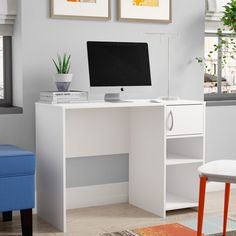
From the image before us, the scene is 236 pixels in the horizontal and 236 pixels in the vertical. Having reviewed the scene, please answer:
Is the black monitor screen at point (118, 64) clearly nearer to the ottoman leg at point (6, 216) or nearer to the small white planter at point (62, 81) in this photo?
the small white planter at point (62, 81)

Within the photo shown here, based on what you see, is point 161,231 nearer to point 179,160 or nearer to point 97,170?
point 179,160

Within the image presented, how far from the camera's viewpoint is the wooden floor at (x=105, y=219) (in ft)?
11.0

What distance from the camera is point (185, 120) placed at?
369 centimetres

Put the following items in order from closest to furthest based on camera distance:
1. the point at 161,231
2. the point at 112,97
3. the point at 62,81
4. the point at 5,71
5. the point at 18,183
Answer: the point at 18,183
the point at 161,231
the point at 62,81
the point at 112,97
the point at 5,71

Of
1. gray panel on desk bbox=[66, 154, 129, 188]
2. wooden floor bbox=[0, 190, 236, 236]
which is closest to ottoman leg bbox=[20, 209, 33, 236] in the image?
wooden floor bbox=[0, 190, 236, 236]

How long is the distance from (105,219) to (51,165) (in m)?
0.52

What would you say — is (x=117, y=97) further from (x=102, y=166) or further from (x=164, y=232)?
(x=164, y=232)

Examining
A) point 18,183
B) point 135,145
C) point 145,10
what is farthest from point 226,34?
point 18,183

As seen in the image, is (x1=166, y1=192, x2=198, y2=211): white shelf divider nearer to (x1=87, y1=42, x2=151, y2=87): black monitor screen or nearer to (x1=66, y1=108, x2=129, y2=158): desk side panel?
(x1=66, y1=108, x2=129, y2=158): desk side panel

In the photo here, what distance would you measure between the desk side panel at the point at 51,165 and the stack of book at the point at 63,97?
0.05 metres

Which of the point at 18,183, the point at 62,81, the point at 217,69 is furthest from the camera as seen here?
the point at 217,69

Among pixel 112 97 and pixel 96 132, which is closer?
pixel 112 97

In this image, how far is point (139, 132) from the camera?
154 inches

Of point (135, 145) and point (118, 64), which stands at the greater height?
point (118, 64)
